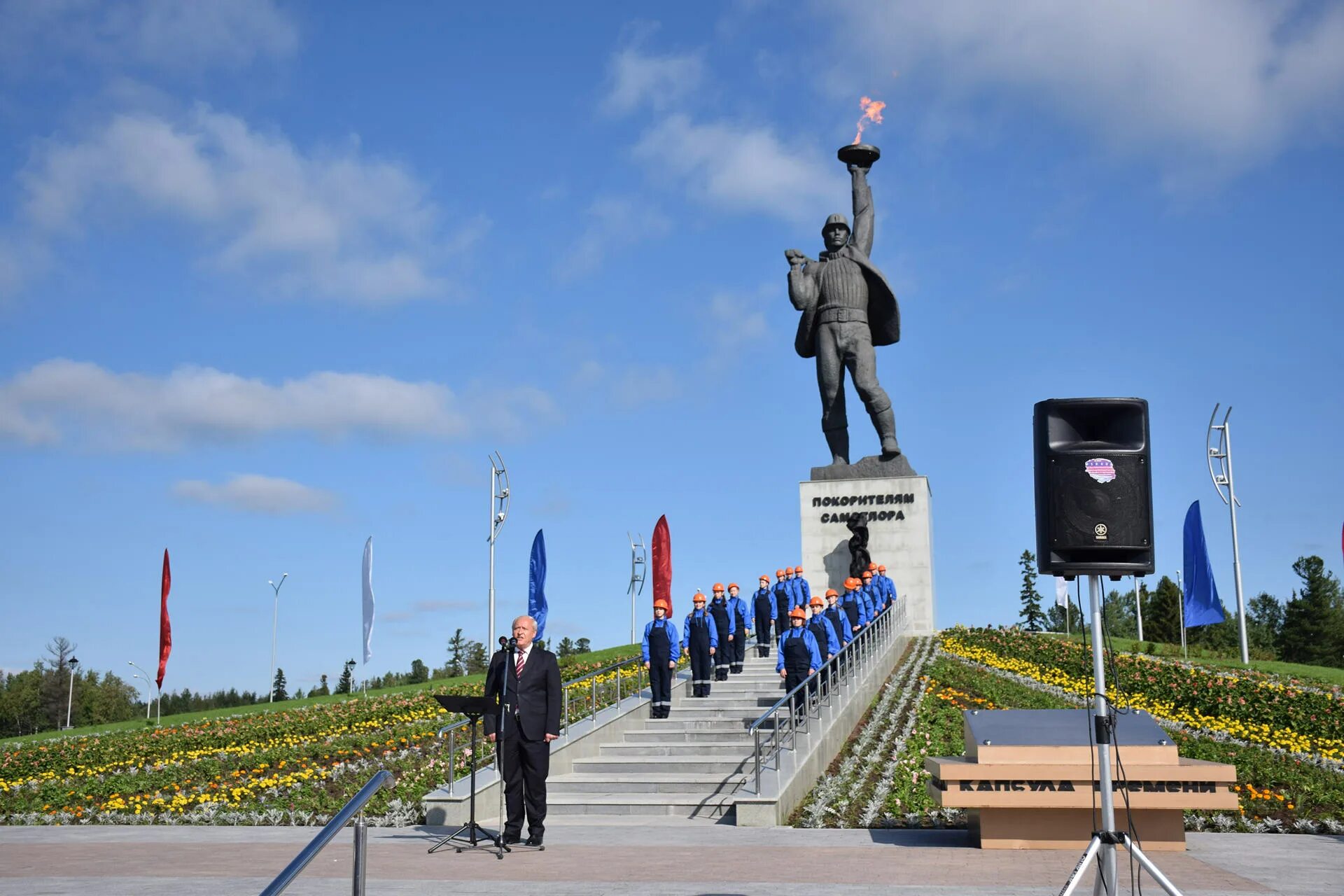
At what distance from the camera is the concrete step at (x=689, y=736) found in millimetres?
15094

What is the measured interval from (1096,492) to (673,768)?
8671mm

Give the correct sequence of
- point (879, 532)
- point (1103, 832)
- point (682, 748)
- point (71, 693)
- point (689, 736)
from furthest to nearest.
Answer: point (71, 693), point (879, 532), point (689, 736), point (682, 748), point (1103, 832)

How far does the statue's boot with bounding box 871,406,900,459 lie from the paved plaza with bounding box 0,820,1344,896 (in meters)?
20.9

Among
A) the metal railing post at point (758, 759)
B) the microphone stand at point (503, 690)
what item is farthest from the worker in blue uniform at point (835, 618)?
the microphone stand at point (503, 690)

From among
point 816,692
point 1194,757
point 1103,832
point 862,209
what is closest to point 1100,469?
point 1103,832

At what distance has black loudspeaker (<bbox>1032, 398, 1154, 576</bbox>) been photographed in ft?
20.1

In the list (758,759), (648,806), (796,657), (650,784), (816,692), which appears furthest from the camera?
(796,657)

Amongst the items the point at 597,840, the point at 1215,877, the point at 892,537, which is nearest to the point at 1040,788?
the point at 1215,877

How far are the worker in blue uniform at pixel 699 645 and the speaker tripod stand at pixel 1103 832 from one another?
11.3 meters

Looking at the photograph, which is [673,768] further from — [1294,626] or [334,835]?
[1294,626]

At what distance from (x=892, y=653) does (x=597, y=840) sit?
46.5 feet

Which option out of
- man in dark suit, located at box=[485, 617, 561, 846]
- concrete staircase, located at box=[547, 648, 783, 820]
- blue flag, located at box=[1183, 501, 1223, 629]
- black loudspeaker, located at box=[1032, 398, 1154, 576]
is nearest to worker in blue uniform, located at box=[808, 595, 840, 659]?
concrete staircase, located at box=[547, 648, 783, 820]

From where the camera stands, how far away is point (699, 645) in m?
17.4

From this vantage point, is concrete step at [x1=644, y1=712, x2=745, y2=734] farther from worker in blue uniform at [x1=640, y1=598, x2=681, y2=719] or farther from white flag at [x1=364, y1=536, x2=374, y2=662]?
white flag at [x1=364, y1=536, x2=374, y2=662]
